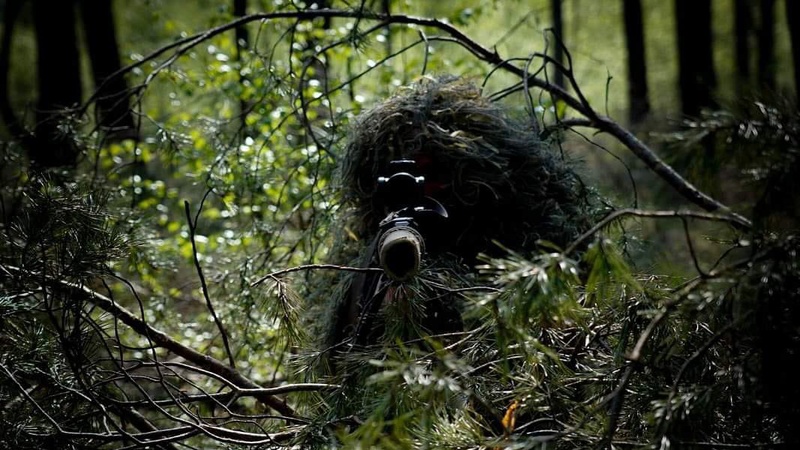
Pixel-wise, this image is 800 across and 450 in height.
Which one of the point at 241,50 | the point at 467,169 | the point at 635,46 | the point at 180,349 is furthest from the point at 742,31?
the point at 180,349

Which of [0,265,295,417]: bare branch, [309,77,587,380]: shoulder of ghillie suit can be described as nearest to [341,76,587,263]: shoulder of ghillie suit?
[309,77,587,380]: shoulder of ghillie suit

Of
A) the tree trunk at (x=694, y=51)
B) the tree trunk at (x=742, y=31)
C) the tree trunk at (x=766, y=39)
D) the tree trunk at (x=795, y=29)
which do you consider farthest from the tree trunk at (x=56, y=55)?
the tree trunk at (x=742, y=31)

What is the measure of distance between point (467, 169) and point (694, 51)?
8.87 meters

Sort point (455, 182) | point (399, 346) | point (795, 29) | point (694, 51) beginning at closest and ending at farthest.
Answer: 1. point (399, 346)
2. point (455, 182)
3. point (795, 29)
4. point (694, 51)

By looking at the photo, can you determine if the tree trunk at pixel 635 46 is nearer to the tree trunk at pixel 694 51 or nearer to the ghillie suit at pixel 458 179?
the tree trunk at pixel 694 51

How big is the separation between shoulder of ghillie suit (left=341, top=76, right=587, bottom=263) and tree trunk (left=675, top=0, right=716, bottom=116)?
8131 millimetres

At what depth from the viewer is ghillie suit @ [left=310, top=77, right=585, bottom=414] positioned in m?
2.94

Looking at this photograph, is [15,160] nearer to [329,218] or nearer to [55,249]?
[55,249]

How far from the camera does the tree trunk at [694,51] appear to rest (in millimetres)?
10336

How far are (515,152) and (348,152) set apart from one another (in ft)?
2.45

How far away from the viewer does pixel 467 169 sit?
297 centimetres

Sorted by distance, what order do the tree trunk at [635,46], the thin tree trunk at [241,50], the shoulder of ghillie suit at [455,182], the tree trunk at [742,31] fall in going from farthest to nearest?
the tree trunk at [742,31] < the tree trunk at [635,46] < the thin tree trunk at [241,50] < the shoulder of ghillie suit at [455,182]

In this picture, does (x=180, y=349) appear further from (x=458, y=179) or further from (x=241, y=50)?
(x=241, y=50)

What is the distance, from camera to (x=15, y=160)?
11.8 ft
